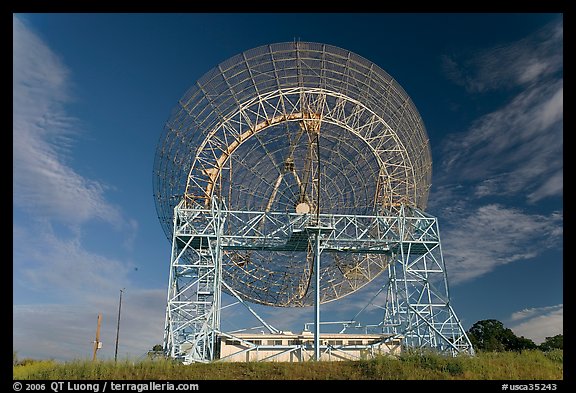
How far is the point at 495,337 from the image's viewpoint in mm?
76875

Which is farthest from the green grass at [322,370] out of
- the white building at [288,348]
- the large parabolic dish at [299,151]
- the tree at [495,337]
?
the tree at [495,337]

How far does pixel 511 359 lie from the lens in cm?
2886

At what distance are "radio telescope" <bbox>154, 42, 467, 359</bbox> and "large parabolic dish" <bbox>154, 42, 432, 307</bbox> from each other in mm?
87

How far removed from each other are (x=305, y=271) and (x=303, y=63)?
59.9 feet

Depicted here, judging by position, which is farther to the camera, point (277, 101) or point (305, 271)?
point (305, 271)

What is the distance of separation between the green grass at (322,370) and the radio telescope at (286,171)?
7.54m

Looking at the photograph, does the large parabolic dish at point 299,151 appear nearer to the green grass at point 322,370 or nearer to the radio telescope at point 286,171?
the radio telescope at point 286,171

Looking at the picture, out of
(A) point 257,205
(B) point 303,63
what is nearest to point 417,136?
(B) point 303,63

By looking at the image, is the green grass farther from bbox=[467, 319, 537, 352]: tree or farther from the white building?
bbox=[467, 319, 537, 352]: tree

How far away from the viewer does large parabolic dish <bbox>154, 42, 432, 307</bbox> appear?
1478 inches

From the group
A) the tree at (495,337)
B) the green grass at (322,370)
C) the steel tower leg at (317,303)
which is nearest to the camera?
the green grass at (322,370)

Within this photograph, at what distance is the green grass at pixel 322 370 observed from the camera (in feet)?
77.7
